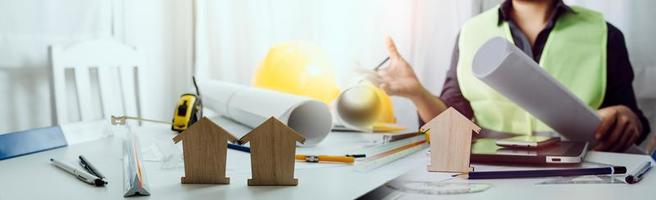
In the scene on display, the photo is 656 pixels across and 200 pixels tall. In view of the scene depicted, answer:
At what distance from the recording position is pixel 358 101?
127 cm

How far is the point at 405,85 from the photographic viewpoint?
1406mm

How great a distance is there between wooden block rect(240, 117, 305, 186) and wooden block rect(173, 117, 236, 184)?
0.03 meters

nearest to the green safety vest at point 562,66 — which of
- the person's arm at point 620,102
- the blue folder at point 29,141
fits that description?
the person's arm at point 620,102

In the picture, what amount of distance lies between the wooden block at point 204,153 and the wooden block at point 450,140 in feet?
0.79

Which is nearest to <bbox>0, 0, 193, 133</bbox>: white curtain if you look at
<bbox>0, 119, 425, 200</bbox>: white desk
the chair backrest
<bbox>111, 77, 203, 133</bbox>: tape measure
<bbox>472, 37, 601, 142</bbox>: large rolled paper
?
the chair backrest

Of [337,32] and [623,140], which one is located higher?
[337,32]

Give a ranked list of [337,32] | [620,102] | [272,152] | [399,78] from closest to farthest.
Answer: [272,152] → [620,102] → [399,78] → [337,32]

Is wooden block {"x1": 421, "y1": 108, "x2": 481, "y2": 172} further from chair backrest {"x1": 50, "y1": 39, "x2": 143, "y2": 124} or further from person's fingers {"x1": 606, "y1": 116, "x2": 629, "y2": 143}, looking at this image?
chair backrest {"x1": 50, "y1": 39, "x2": 143, "y2": 124}

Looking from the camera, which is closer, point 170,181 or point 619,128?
point 170,181

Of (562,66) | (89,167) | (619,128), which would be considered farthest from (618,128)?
(89,167)

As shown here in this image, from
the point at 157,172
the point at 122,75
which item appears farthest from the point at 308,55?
the point at 157,172

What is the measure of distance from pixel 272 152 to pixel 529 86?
0.42 metres

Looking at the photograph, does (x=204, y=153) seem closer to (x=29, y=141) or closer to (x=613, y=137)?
(x=29, y=141)

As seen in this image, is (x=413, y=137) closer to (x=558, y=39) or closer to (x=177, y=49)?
(x=558, y=39)
